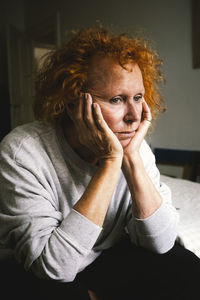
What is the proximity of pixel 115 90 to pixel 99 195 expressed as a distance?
12.8 inches

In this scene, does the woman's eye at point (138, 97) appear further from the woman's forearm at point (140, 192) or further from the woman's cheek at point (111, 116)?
the woman's forearm at point (140, 192)

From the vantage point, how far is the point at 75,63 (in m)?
0.89

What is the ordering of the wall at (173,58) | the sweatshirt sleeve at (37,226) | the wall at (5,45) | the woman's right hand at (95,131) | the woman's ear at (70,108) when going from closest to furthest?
the sweatshirt sleeve at (37,226), the woman's right hand at (95,131), the woman's ear at (70,108), the wall at (173,58), the wall at (5,45)

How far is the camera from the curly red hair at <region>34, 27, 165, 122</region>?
877 mm

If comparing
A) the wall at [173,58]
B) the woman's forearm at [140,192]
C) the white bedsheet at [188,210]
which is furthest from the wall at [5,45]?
the woman's forearm at [140,192]

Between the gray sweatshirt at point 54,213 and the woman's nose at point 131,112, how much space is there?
0.65 ft

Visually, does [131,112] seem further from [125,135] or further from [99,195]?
[99,195]

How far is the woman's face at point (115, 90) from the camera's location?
0.83m

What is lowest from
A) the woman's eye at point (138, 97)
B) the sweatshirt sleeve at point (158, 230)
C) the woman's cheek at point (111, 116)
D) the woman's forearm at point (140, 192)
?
the sweatshirt sleeve at point (158, 230)

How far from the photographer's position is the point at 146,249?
0.89 m

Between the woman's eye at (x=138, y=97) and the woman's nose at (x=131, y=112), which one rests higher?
the woman's eye at (x=138, y=97)

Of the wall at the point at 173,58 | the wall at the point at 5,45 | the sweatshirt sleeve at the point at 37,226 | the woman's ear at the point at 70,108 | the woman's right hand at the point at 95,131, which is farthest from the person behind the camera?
the wall at the point at 5,45

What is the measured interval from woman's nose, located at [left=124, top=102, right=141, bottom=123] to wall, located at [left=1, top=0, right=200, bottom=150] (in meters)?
1.73

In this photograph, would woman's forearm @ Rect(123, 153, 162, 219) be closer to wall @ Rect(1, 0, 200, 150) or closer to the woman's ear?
the woman's ear
